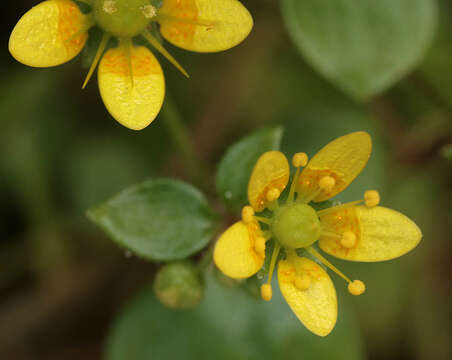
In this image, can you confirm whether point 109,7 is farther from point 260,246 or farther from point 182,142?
point 260,246

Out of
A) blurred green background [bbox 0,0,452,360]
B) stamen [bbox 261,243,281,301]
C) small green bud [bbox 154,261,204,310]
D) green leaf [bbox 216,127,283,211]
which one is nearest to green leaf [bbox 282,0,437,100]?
blurred green background [bbox 0,0,452,360]

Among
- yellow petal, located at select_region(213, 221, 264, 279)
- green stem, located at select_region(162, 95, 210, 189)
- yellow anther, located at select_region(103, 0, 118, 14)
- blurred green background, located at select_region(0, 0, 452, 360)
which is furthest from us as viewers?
blurred green background, located at select_region(0, 0, 452, 360)

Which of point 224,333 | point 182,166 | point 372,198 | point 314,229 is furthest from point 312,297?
point 182,166

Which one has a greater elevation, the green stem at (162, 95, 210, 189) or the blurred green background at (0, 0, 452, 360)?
the green stem at (162, 95, 210, 189)

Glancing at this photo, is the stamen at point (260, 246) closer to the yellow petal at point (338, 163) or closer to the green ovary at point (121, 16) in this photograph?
the yellow petal at point (338, 163)

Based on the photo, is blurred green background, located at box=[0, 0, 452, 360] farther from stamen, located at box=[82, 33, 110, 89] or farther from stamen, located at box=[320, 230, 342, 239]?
stamen, located at box=[82, 33, 110, 89]

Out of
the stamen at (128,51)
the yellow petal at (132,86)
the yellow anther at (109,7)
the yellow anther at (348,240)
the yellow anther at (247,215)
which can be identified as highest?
the yellow anther at (109,7)

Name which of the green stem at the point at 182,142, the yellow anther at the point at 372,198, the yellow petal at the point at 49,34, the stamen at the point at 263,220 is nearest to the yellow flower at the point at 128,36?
the yellow petal at the point at 49,34
